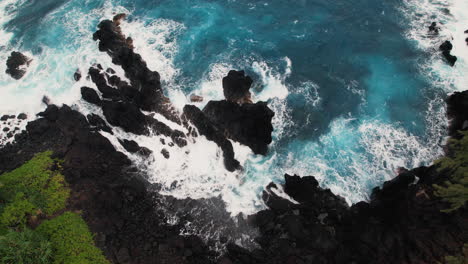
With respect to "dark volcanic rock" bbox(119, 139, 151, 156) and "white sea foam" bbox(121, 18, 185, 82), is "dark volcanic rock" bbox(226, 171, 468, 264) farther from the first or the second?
"white sea foam" bbox(121, 18, 185, 82)

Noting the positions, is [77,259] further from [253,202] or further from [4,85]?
[4,85]

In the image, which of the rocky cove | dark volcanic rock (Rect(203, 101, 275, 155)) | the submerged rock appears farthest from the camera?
the submerged rock

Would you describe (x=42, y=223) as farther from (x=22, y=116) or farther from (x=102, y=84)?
(x=102, y=84)

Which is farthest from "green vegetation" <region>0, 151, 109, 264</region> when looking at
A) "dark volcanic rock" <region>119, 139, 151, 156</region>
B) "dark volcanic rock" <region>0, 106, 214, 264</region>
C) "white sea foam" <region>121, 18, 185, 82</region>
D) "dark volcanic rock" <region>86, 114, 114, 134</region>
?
"white sea foam" <region>121, 18, 185, 82</region>

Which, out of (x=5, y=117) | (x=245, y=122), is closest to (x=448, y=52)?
(x=245, y=122)

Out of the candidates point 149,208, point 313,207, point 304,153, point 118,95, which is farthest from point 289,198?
point 118,95

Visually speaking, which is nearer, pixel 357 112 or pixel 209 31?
pixel 357 112
